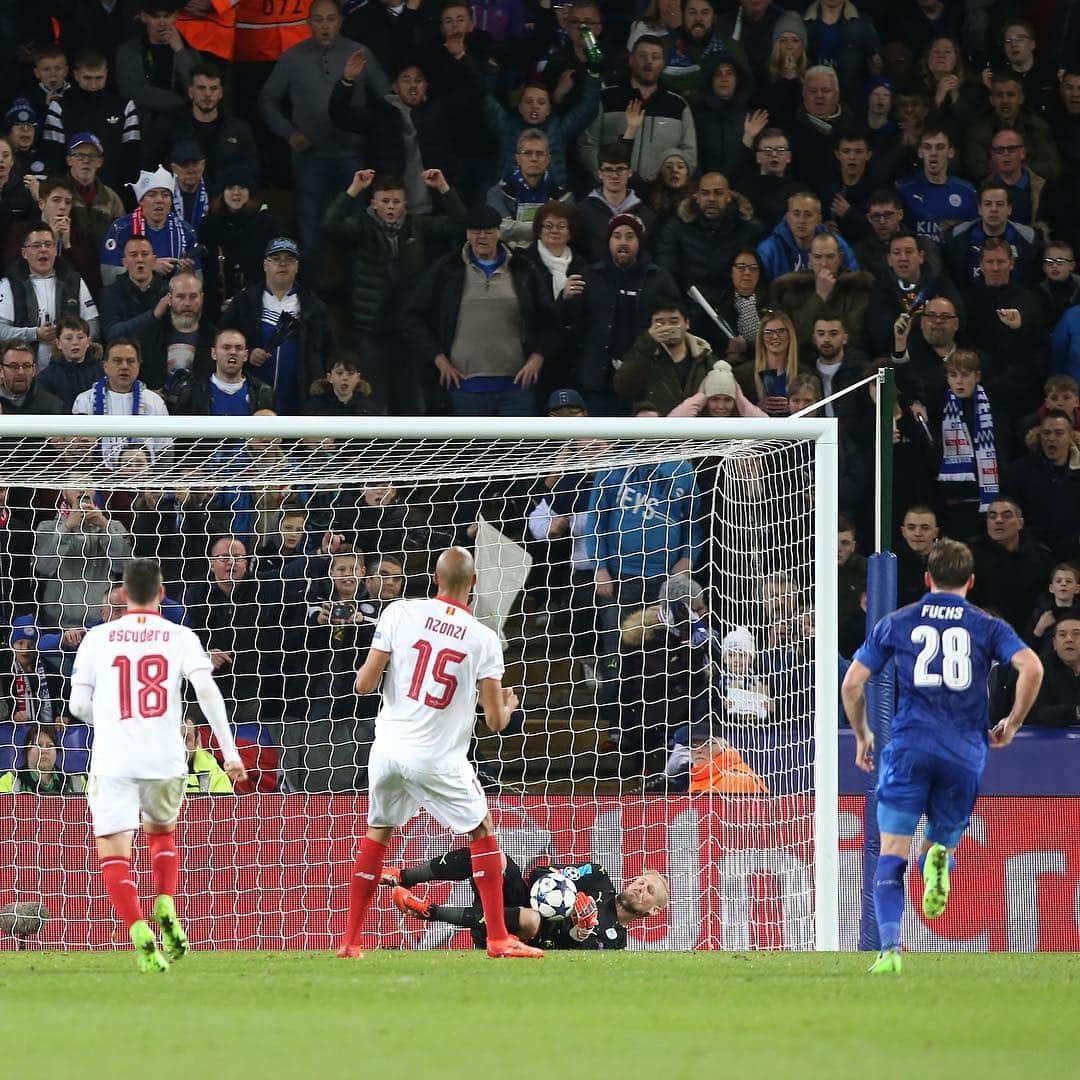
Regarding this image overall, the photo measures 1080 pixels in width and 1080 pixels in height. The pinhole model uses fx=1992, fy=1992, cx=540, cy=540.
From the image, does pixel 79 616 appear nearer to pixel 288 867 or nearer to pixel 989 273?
pixel 288 867

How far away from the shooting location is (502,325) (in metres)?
15.0

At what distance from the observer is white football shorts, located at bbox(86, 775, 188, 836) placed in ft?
30.1

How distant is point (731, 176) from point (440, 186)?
2.50m

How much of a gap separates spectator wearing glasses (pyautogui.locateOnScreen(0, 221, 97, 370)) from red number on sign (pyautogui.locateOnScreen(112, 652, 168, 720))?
5.53 m

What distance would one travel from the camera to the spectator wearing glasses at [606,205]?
1551 centimetres

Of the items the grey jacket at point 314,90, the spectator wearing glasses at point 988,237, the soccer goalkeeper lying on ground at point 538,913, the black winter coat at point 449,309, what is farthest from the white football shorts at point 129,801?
the spectator wearing glasses at point 988,237

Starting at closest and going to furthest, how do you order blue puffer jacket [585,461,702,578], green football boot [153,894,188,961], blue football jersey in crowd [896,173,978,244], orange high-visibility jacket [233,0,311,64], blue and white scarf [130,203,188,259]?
green football boot [153,894,188,961] < blue puffer jacket [585,461,702,578] < blue and white scarf [130,203,188,259] < blue football jersey in crowd [896,173,978,244] < orange high-visibility jacket [233,0,311,64]

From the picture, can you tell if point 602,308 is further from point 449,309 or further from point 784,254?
point 784,254

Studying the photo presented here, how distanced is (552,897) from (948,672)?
3427 millimetres

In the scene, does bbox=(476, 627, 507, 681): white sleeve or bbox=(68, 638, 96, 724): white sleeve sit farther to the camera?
bbox=(476, 627, 507, 681): white sleeve

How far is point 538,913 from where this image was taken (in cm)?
1136

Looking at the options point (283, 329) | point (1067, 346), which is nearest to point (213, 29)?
point (283, 329)

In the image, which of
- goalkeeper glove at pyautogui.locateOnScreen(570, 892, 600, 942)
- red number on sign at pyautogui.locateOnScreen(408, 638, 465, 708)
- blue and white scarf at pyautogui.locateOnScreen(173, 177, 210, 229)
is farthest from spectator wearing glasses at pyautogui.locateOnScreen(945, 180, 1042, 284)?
red number on sign at pyautogui.locateOnScreen(408, 638, 465, 708)

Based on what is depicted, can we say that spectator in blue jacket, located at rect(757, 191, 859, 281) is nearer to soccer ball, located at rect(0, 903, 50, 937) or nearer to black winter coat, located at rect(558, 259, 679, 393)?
black winter coat, located at rect(558, 259, 679, 393)
